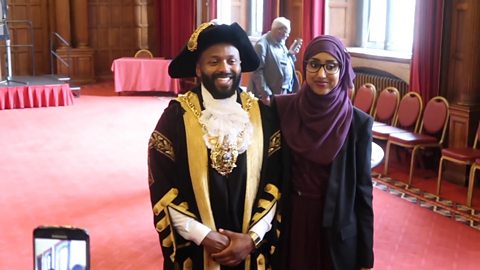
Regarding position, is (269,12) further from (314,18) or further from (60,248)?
(60,248)

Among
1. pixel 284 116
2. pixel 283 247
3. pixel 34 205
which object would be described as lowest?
pixel 34 205

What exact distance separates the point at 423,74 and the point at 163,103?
5927mm

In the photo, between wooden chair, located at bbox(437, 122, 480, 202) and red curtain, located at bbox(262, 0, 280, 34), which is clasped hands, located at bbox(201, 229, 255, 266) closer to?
wooden chair, located at bbox(437, 122, 480, 202)

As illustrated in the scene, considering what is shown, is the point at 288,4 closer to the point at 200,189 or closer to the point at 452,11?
the point at 452,11

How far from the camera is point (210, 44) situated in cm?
227

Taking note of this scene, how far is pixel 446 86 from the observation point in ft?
22.6

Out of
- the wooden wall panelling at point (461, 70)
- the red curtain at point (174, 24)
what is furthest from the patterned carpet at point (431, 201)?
the red curtain at point (174, 24)

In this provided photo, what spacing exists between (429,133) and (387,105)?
31.5 inches

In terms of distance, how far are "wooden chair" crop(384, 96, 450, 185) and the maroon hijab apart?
4.30 m

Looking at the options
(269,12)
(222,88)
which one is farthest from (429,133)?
(222,88)

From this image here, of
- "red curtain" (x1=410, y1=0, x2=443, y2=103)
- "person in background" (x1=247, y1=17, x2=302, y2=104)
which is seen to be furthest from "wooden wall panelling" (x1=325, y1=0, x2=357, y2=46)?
"person in background" (x1=247, y1=17, x2=302, y2=104)

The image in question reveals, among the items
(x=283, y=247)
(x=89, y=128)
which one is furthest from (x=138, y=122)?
(x=283, y=247)

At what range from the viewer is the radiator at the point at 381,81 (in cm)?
773

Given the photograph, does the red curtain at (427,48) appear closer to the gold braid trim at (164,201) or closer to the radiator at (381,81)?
the radiator at (381,81)
